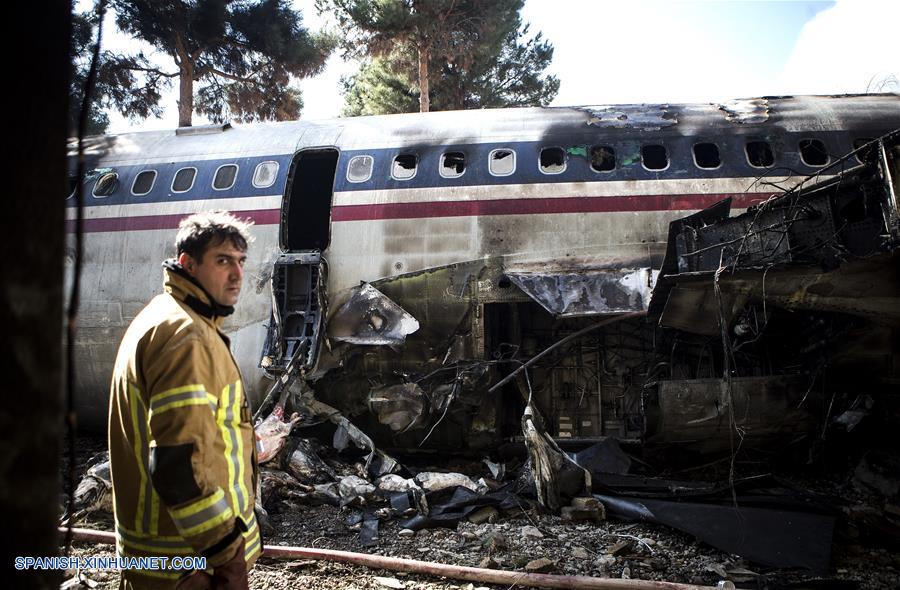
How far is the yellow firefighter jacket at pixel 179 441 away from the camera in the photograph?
1.96 metres

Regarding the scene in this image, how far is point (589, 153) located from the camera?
7.77 m

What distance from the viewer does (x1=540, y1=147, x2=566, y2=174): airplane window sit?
7734mm

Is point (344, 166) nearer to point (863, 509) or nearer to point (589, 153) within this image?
point (589, 153)

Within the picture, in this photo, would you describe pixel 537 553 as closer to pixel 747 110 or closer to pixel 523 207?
pixel 523 207

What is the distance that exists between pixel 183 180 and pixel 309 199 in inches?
75.3

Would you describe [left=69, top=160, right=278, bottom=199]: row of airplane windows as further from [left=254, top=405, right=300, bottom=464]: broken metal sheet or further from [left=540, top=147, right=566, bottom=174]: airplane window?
[left=540, top=147, right=566, bottom=174]: airplane window

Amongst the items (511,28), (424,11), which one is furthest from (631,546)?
(511,28)

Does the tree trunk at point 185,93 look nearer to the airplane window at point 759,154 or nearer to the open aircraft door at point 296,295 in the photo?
the open aircraft door at point 296,295

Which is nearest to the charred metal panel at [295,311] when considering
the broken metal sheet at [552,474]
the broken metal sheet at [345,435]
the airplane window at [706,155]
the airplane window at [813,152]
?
the broken metal sheet at [345,435]

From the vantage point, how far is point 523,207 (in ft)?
25.0

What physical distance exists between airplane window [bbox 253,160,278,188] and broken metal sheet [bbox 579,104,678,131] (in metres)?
4.63

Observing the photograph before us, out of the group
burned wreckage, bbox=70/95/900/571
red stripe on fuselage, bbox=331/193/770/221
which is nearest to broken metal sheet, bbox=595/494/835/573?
burned wreckage, bbox=70/95/900/571

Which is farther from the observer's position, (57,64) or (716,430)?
(716,430)

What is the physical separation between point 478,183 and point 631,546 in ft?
15.8
